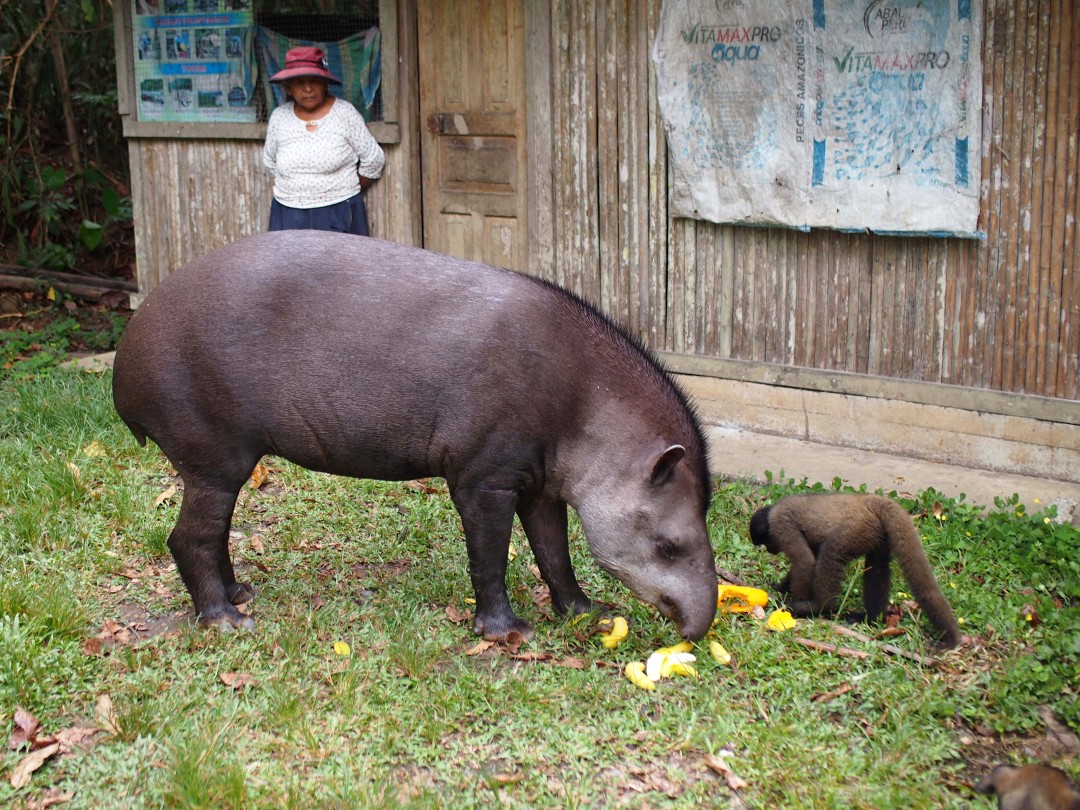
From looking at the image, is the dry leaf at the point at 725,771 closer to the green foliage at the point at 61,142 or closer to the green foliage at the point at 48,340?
the green foliage at the point at 48,340

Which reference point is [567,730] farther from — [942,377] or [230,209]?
[230,209]

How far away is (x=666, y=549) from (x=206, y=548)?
1964 millimetres

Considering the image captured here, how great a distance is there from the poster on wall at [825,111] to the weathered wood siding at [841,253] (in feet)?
0.48

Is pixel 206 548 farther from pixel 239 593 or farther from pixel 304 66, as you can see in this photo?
pixel 304 66

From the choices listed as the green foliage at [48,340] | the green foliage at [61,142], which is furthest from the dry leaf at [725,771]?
the green foliage at [61,142]

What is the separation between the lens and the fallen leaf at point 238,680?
4750 millimetres

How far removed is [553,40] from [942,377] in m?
Answer: 3.36

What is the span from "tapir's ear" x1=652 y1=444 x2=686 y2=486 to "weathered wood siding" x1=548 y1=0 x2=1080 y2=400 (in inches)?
119

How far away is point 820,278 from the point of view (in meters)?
7.55

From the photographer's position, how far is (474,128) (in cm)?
865

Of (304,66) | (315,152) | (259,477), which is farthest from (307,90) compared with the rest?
(259,477)

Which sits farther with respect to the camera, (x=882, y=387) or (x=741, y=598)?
(x=882, y=387)

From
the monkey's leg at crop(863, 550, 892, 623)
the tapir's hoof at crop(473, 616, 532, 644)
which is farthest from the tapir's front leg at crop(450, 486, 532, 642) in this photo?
the monkey's leg at crop(863, 550, 892, 623)

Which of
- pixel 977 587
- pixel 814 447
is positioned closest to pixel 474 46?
pixel 814 447
